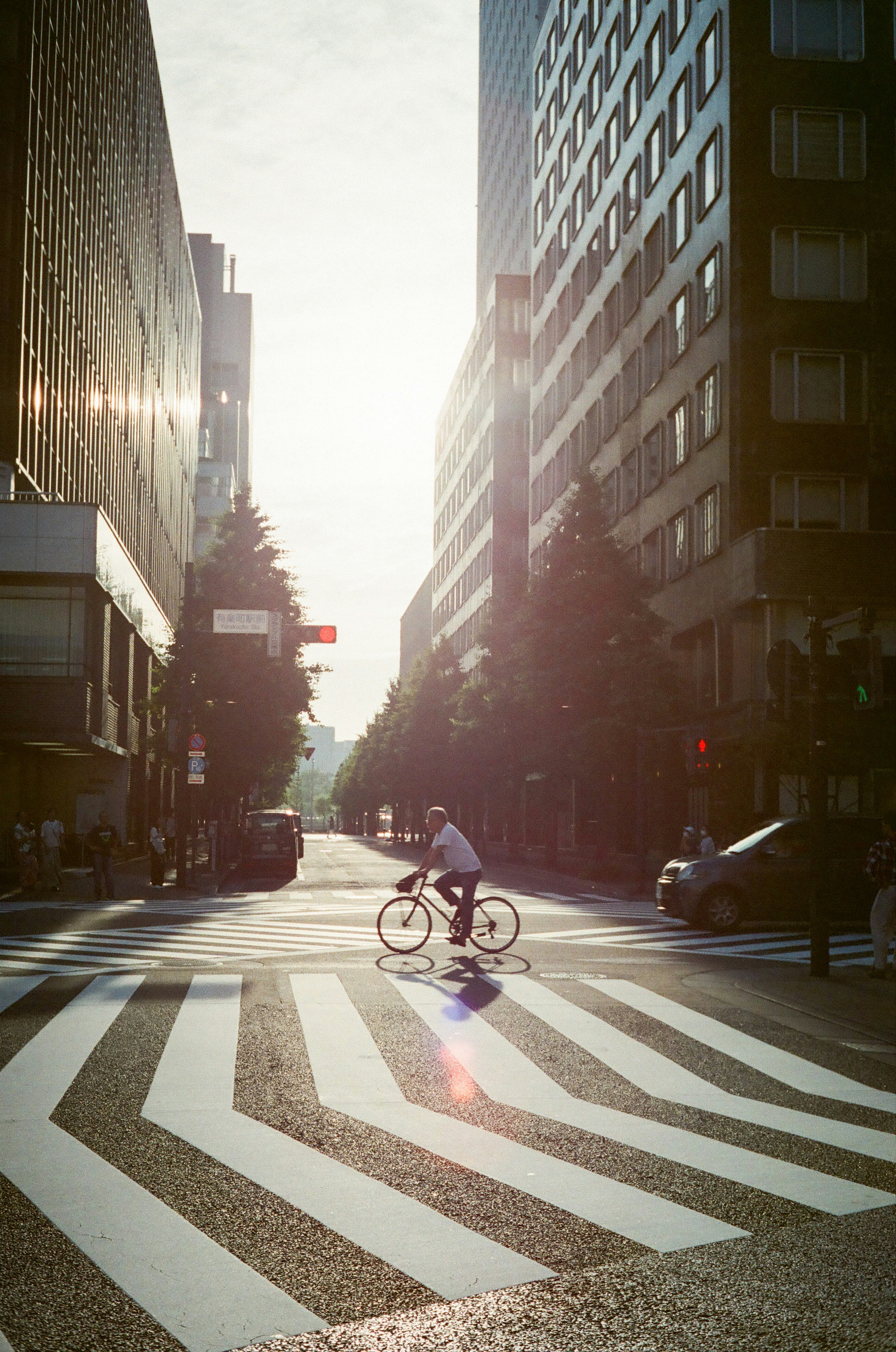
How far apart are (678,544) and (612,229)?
16.6m

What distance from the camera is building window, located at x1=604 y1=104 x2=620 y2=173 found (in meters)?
52.2

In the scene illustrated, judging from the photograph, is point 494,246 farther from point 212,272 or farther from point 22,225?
Answer: point 22,225

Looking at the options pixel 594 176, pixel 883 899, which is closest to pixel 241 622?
pixel 883 899

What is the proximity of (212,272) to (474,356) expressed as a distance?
2636 inches

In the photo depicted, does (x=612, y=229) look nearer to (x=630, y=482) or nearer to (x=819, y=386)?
(x=630, y=482)

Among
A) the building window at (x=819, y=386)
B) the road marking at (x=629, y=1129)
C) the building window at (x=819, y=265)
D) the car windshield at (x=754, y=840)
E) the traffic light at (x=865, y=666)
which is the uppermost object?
the building window at (x=819, y=265)

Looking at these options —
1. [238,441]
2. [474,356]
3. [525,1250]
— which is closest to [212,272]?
[238,441]

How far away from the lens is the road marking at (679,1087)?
714 centimetres

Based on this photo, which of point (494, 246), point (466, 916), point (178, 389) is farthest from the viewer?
point (494, 246)

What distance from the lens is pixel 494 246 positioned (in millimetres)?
103812

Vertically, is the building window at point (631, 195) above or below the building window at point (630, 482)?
above

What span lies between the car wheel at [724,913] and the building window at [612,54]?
41.1 meters

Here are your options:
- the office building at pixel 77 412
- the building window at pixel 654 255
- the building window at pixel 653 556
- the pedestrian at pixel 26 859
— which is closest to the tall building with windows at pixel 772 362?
the building window at pixel 653 556

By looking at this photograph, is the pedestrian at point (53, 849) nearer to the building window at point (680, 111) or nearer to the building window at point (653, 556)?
the building window at point (653, 556)
